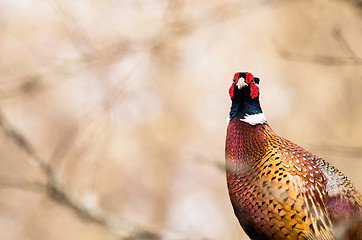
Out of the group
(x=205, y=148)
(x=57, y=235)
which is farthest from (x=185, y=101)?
(x=57, y=235)

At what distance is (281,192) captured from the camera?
2.76 meters

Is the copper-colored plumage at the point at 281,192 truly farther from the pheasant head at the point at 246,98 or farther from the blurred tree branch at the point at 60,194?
the blurred tree branch at the point at 60,194

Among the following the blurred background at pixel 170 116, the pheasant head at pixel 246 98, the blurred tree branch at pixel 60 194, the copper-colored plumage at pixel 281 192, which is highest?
the blurred background at pixel 170 116

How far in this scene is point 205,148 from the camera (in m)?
11.3

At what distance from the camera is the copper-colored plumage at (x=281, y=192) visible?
2.74 meters

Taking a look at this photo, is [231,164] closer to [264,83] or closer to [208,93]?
[264,83]

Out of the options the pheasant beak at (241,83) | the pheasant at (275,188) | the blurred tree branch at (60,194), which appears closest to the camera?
the pheasant beak at (241,83)

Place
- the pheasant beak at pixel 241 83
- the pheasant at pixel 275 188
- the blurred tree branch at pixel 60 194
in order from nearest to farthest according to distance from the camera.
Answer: the pheasant beak at pixel 241 83 → the pheasant at pixel 275 188 → the blurred tree branch at pixel 60 194

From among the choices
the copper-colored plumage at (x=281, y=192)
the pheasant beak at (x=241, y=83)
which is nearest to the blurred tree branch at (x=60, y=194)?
the copper-colored plumage at (x=281, y=192)

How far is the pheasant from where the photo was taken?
8.96 feet

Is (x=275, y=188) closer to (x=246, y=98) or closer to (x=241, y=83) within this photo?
(x=246, y=98)

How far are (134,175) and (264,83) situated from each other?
3.89 m

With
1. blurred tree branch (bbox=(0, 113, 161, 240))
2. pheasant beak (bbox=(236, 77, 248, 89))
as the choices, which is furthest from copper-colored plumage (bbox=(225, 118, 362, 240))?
blurred tree branch (bbox=(0, 113, 161, 240))

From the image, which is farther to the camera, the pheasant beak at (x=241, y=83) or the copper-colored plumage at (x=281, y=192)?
the copper-colored plumage at (x=281, y=192)
